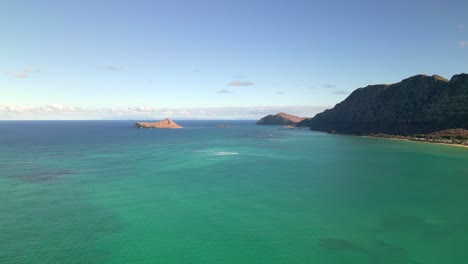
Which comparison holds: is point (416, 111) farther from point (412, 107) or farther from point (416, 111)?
point (412, 107)

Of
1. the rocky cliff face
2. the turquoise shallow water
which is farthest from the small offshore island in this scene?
the turquoise shallow water

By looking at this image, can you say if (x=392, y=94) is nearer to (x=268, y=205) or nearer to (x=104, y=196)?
(x=268, y=205)

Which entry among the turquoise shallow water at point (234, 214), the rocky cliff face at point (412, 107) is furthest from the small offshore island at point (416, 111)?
the turquoise shallow water at point (234, 214)

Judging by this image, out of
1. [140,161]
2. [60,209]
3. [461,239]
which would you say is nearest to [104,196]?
[60,209]

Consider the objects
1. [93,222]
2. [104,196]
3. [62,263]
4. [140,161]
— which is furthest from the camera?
[140,161]

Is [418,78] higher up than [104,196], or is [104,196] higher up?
[418,78]

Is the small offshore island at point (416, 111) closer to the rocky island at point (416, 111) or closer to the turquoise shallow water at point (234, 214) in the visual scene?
the rocky island at point (416, 111)
